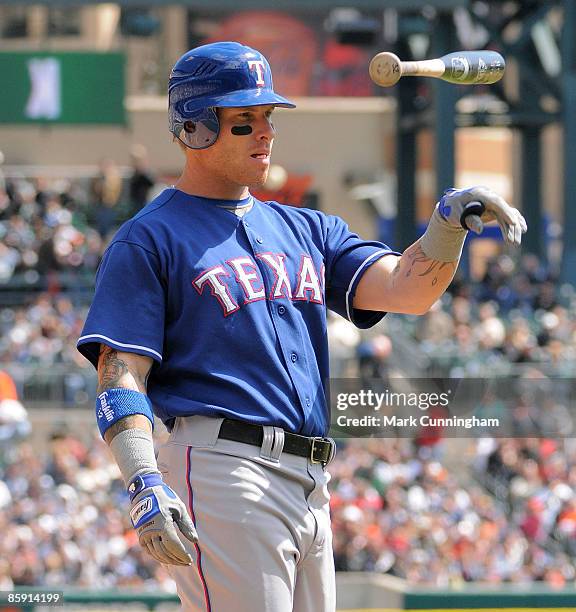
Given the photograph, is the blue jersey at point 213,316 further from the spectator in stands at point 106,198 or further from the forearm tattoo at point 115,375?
the spectator in stands at point 106,198

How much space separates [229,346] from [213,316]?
0.07m

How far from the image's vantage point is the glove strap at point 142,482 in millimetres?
2771

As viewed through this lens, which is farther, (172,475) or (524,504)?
(524,504)

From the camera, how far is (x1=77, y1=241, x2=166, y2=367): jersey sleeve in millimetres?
2941

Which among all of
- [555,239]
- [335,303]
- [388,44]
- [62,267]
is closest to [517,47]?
[388,44]

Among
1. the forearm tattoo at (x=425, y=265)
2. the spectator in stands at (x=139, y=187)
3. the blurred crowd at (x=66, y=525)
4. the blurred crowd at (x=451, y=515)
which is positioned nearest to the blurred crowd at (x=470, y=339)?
the blurred crowd at (x=451, y=515)

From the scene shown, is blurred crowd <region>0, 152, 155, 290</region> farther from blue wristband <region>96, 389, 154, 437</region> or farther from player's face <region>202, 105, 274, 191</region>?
blue wristband <region>96, 389, 154, 437</region>

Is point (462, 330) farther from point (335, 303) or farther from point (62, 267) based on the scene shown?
point (335, 303)

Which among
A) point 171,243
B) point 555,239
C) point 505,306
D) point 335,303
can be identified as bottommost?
point 555,239

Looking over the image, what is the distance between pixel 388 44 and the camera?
59.1ft

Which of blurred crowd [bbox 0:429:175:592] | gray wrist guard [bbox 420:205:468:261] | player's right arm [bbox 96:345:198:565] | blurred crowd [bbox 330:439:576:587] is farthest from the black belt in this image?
blurred crowd [bbox 330:439:576:587]

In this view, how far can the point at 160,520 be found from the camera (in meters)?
2.70

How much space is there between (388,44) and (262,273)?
50.4 ft

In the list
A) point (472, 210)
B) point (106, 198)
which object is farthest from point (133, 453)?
point (106, 198)
